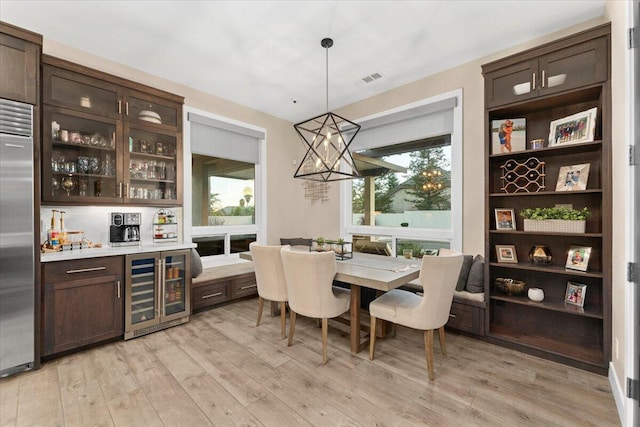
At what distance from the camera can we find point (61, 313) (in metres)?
2.48

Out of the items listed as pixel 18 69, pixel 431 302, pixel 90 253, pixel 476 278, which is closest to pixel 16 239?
pixel 90 253

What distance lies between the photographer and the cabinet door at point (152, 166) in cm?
320

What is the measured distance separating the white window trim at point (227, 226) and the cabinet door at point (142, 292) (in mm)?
822

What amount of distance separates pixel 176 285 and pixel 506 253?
3587 millimetres

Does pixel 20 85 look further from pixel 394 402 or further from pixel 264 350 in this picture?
pixel 394 402

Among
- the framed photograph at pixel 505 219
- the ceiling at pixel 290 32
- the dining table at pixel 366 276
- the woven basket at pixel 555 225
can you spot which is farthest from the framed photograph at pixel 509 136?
the dining table at pixel 366 276

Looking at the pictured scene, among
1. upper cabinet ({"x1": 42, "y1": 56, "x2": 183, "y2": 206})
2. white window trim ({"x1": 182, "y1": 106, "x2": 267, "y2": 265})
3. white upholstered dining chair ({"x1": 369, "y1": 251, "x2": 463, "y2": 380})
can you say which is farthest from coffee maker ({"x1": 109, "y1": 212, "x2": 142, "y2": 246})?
white upholstered dining chair ({"x1": 369, "y1": 251, "x2": 463, "y2": 380})

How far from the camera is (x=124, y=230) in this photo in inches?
128

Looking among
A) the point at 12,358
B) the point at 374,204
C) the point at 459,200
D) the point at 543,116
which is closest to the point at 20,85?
the point at 12,358

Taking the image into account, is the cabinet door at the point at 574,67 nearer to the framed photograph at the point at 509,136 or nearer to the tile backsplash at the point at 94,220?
the framed photograph at the point at 509,136

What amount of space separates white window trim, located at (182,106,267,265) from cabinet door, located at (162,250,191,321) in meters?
0.62

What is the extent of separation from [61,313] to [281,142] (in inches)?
145

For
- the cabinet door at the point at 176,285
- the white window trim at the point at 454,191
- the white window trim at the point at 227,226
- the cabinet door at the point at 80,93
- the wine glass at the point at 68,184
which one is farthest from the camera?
the white window trim at the point at 227,226

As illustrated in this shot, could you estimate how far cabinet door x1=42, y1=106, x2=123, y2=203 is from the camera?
271 cm
